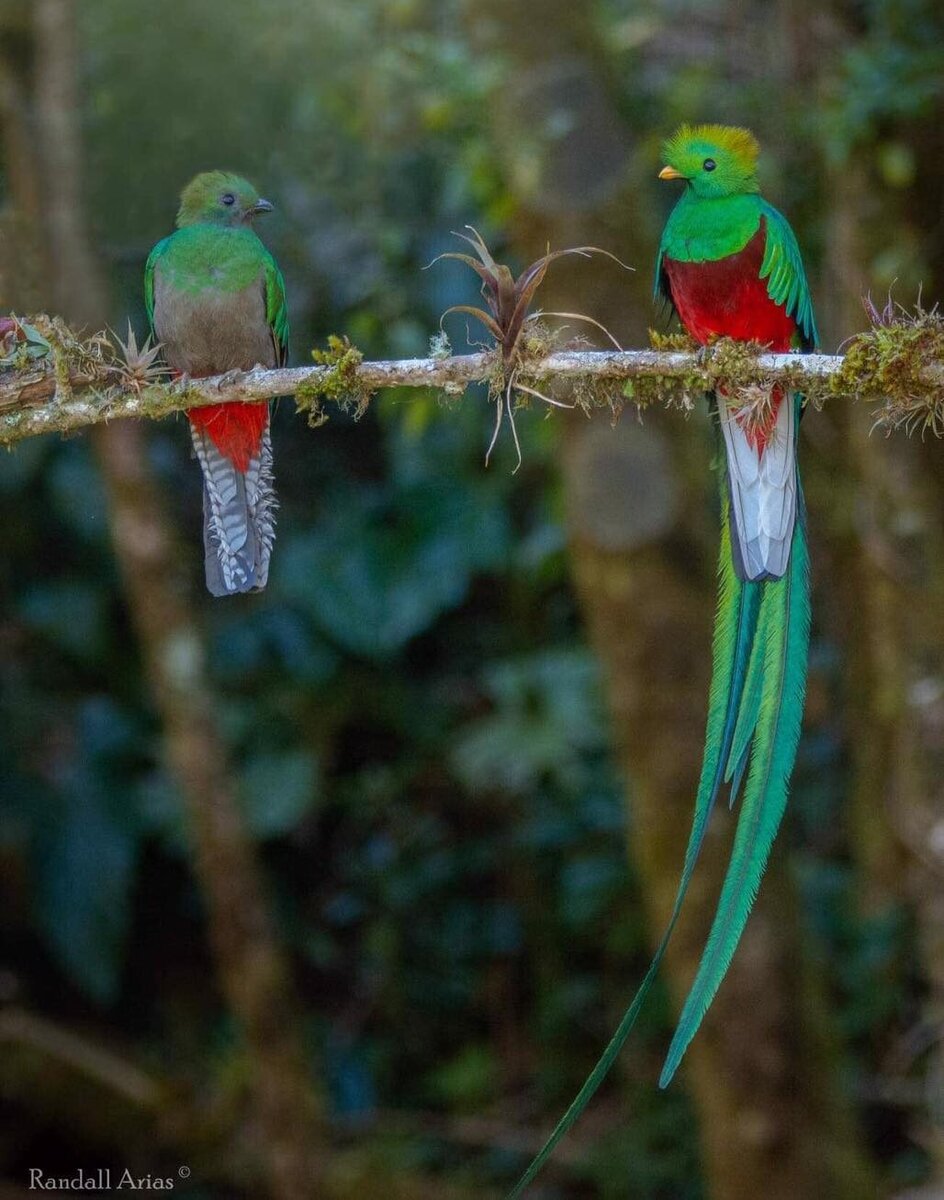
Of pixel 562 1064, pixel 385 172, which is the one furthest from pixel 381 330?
pixel 562 1064

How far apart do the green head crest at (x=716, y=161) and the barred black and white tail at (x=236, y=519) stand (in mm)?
833

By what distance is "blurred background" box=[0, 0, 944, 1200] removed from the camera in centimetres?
424

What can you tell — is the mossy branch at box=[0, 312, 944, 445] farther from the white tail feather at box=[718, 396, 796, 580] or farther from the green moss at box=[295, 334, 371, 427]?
the white tail feather at box=[718, 396, 796, 580]

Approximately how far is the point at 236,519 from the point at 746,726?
26.8 inches

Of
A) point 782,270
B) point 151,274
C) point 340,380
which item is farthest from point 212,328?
point 782,270

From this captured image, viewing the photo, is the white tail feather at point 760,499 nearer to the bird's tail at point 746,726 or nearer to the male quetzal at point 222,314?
the bird's tail at point 746,726

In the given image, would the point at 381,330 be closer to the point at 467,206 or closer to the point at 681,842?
the point at 467,206

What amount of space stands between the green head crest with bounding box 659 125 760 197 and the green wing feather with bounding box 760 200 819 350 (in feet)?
0.21

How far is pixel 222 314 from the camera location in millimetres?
2193

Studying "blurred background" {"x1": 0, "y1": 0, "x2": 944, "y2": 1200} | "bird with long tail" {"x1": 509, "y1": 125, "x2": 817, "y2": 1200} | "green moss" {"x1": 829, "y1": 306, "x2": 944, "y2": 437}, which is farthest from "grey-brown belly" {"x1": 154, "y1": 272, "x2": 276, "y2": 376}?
"blurred background" {"x1": 0, "y1": 0, "x2": 944, "y2": 1200}

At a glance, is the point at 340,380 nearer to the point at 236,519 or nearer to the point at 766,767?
the point at 236,519

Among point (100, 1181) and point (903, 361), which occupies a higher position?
point (903, 361)

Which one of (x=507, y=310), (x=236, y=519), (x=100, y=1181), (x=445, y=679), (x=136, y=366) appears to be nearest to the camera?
(x=507, y=310)

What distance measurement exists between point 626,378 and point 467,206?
3635mm
